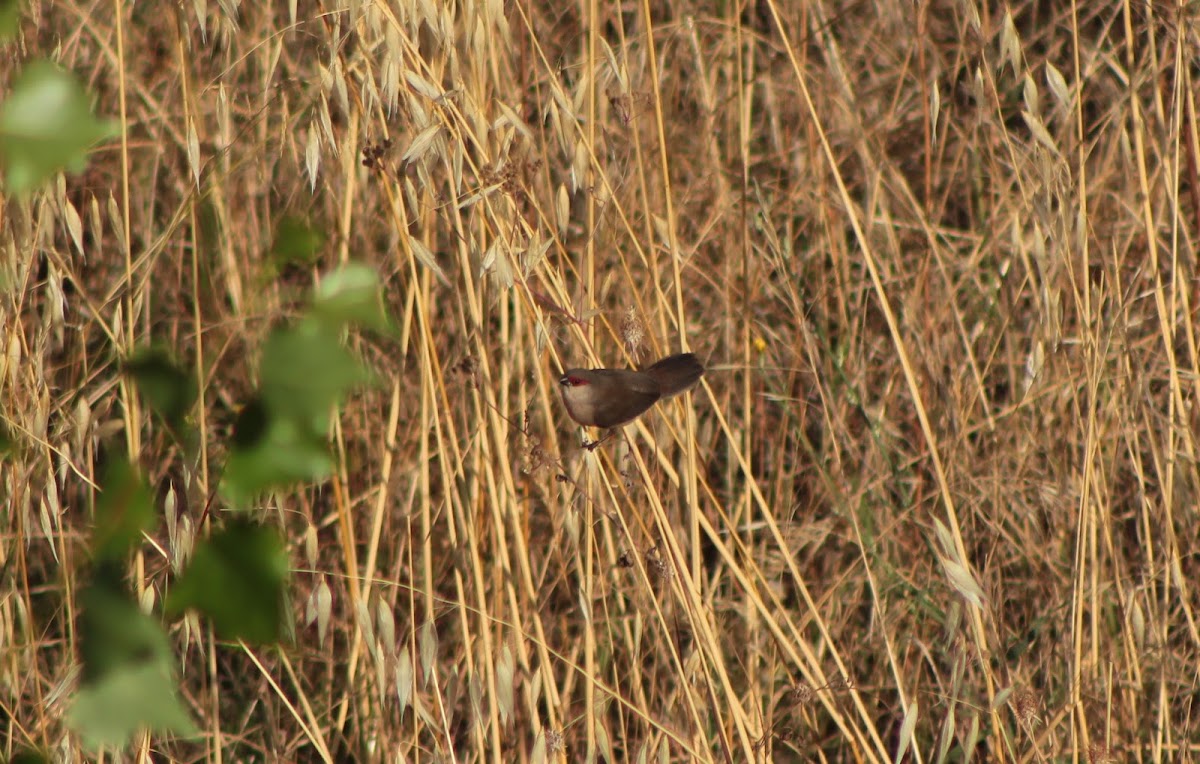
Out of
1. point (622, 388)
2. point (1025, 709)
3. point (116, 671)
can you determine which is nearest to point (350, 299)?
point (116, 671)

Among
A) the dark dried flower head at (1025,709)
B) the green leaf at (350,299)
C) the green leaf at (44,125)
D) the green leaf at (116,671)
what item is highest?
the green leaf at (44,125)

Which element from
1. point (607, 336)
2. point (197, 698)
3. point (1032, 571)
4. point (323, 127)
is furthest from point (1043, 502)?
point (197, 698)

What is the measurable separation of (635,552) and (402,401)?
35.2 inches

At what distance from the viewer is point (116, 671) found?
458 mm

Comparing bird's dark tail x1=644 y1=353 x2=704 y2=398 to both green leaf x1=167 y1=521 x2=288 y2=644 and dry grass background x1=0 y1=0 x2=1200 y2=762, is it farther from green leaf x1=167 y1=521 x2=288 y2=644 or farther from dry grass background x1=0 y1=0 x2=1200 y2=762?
green leaf x1=167 y1=521 x2=288 y2=644

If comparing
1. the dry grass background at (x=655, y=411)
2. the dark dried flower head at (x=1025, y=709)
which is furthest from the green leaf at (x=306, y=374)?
the dark dried flower head at (x=1025, y=709)

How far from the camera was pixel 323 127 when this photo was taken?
4.40 feet

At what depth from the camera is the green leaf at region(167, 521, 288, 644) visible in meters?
0.44

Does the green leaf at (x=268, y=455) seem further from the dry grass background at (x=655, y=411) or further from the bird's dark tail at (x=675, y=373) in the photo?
the bird's dark tail at (x=675, y=373)

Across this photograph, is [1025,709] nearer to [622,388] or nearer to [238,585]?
[622,388]

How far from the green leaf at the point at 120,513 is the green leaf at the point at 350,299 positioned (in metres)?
0.10

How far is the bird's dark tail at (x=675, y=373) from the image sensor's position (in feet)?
4.88

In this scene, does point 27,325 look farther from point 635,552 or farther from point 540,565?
point 635,552

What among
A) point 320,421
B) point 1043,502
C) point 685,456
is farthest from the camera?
point 1043,502
